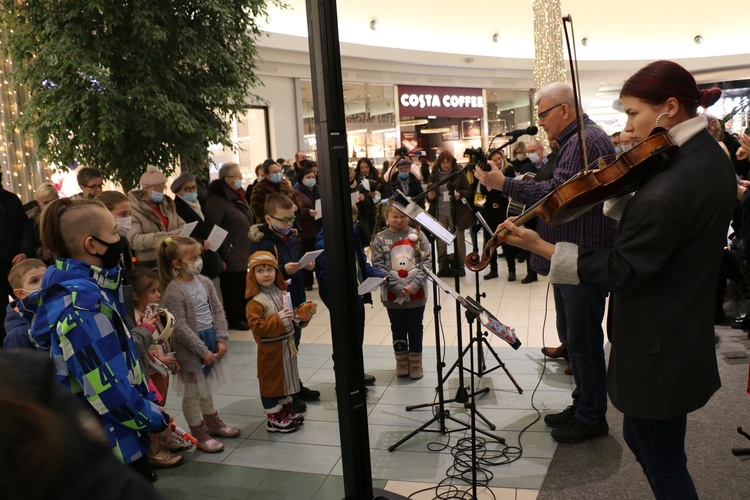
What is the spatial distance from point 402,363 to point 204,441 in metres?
1.55

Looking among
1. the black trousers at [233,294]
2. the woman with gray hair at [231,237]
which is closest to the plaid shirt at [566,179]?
the woman with gray hair at [231,237]

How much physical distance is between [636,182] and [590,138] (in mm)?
1329

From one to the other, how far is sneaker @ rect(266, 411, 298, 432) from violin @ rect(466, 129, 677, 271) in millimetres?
2364

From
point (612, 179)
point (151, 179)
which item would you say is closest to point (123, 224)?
point (151, 179)

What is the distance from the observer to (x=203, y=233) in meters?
5.79

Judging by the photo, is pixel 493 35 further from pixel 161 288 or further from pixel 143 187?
pixel 161 288

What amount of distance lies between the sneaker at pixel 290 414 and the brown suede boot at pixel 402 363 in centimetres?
94

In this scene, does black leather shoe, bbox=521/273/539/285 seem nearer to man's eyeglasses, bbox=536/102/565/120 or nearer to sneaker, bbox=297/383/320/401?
sneaker, bbox=297/383/320/401

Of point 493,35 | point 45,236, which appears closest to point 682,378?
point 45,236

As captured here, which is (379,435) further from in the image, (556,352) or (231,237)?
(231,237)

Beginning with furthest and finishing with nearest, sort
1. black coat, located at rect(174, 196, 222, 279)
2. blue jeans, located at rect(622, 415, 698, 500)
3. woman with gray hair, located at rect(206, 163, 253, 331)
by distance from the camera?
woman with gray hair, located at rect(206, 163, 253, 331)
black coat, located at rect(174, 196, 222, 279)
blue jeans, located at rect(622, 415, 698, 500)

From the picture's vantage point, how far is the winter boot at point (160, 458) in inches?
135

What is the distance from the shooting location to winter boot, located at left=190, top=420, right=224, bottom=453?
11.8ft

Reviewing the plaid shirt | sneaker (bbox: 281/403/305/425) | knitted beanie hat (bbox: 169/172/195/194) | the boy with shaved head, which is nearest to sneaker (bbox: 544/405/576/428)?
the plaid shirt
